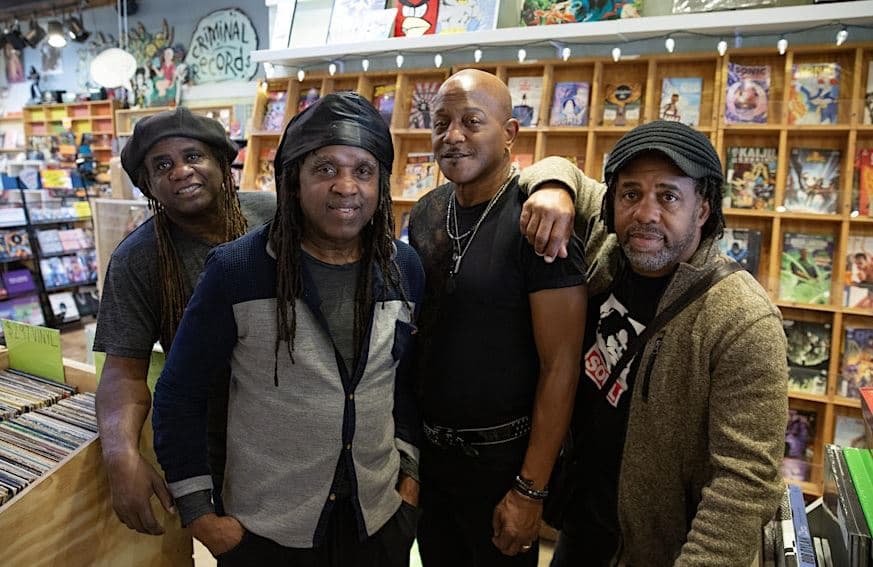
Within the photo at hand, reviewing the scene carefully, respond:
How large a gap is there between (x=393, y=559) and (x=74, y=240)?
6.71 metres

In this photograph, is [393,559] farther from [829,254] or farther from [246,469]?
[829,254]

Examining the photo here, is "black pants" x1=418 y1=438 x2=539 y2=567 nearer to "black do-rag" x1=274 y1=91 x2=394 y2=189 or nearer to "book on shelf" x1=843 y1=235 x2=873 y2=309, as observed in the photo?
"black do-rag" x1=274 y1=91 x2=394 y2=189

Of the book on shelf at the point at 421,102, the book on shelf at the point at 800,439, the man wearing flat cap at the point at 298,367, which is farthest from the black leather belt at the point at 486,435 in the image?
the book on shelf at the point at 421,102

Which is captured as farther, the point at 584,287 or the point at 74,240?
the point at 74,240

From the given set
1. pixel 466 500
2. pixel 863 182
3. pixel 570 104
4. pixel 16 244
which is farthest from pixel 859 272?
pixel 16 244

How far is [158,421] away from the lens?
4.17 ft

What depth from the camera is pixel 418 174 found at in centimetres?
390

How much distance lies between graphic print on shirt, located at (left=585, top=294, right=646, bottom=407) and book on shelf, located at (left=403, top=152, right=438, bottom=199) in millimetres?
2475

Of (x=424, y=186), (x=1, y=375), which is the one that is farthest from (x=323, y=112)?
(x=424, y=186)

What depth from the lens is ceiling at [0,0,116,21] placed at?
29.7 feet

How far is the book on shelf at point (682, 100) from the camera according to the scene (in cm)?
321

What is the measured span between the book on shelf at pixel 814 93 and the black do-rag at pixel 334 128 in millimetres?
2645

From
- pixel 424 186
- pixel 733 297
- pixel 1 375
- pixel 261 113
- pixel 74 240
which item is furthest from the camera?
pixel 74 240

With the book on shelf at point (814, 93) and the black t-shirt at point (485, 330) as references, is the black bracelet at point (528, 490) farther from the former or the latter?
the book on shelf at point (814, 93)
